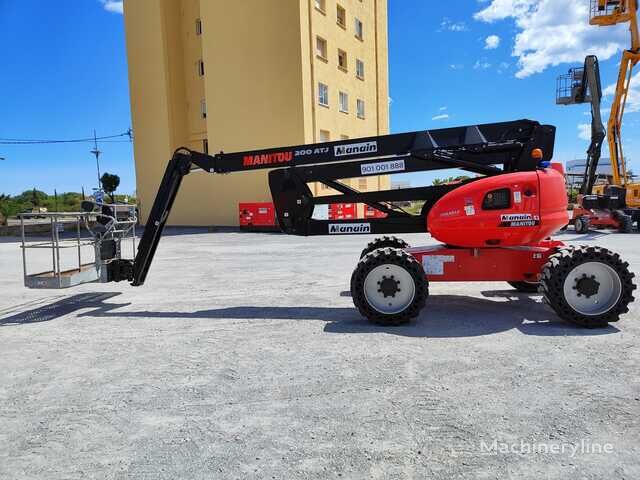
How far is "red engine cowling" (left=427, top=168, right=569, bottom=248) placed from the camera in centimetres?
552

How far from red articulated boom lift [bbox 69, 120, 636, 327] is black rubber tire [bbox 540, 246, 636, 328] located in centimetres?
1

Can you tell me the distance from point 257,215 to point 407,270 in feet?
67.5

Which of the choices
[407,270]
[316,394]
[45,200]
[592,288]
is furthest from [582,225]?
[45,200]

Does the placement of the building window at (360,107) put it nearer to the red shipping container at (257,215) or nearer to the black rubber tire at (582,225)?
the red shipping container at (257,215)

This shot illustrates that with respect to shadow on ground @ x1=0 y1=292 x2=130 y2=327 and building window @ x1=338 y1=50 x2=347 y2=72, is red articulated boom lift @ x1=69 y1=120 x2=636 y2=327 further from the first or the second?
building window @ x1=338 y1=50 x2=347 y2=72

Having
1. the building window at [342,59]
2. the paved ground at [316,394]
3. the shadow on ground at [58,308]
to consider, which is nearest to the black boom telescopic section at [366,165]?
the shadow on ground at [58,308]

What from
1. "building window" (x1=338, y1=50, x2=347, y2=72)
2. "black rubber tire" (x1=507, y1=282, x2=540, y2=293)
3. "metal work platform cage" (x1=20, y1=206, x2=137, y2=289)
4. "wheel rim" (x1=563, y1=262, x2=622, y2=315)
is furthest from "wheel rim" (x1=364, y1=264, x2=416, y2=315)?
"building window" (x1=338, y1=50, x2=347, y2=72)

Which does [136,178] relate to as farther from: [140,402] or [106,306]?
[140,402]

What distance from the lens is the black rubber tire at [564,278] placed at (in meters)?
5.15

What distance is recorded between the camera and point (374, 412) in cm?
330

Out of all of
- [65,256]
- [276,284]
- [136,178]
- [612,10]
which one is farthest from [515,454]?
[136,178]

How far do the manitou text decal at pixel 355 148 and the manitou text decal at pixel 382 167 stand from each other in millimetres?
212

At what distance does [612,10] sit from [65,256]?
25605 mm

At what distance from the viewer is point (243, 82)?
27344 millimetres
